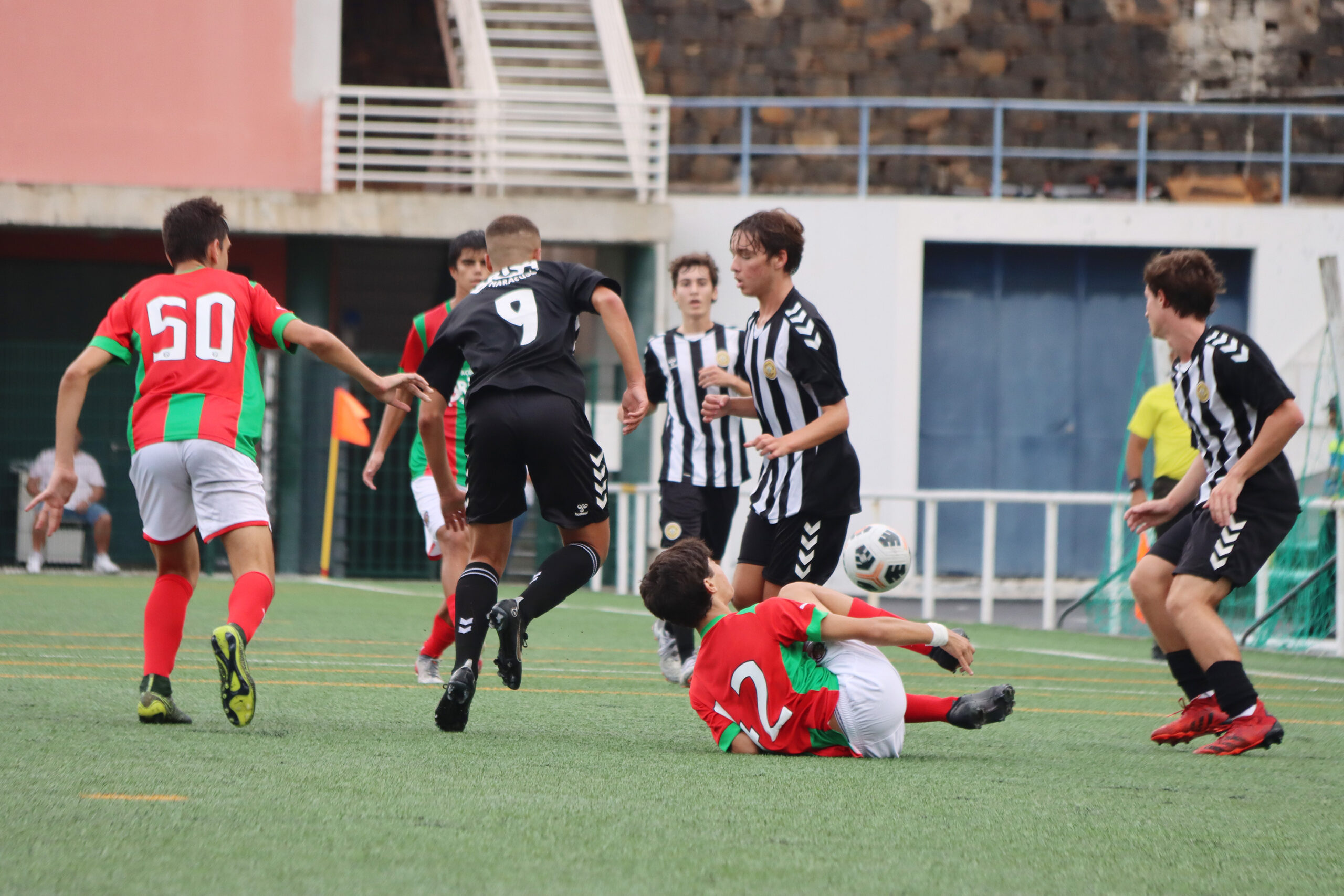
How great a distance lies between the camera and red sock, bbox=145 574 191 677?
5250 millimetres

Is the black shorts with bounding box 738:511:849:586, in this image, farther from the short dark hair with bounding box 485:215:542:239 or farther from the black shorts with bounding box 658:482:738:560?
the black shorts with bounding box 658:482:738:560

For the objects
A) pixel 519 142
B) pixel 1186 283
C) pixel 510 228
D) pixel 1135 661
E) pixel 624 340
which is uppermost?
pixel 519 142

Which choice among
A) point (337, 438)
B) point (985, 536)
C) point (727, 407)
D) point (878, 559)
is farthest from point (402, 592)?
point (878, 559)

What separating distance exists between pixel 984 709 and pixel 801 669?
21.6 inches

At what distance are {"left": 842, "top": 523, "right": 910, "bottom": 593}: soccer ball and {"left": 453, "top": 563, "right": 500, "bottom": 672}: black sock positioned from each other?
1365 mm

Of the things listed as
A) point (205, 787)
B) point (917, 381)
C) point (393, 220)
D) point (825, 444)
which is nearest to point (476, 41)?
point (393, 220)

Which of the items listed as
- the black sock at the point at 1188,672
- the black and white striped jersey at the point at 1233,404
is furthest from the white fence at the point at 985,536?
the black and white striped jersey at the point at 1233,404

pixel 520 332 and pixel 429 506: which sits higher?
pixel 520 332

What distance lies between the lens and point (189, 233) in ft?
17.7

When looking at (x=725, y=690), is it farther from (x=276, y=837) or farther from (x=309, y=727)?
(x=276, y=837)

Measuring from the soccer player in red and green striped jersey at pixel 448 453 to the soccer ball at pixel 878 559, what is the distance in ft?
5.35

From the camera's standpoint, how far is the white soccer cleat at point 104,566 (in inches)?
642

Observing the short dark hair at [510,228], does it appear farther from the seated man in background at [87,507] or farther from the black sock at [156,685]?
the seated man in background at [87,507]

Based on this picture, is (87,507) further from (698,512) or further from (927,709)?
(927,709)
